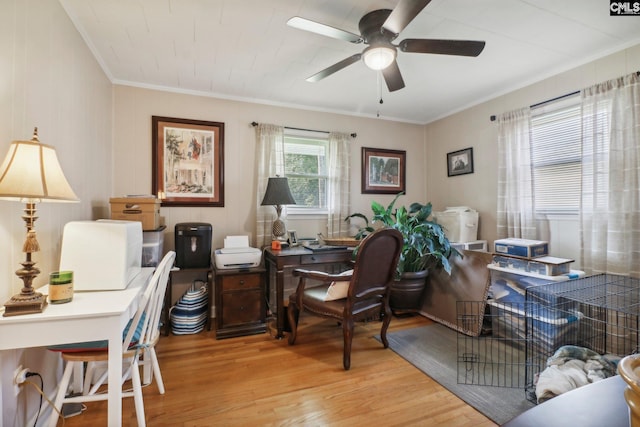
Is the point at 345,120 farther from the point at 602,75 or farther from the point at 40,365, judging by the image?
the point at 40,365

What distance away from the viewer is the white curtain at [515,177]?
2.86 m

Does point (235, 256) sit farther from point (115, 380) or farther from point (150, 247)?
point (115, 380)

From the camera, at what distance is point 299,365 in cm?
221

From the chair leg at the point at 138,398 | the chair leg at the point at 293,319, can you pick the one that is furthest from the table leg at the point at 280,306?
the chair leg at the point at 138,398

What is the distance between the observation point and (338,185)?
11.8ft

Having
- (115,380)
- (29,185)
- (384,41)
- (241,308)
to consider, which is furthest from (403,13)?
(241,308)

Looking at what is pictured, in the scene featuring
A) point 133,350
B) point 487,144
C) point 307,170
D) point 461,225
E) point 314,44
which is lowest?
point 133,350

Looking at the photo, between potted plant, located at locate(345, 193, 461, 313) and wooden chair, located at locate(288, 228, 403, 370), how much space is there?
67cm

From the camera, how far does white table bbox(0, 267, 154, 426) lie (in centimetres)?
111

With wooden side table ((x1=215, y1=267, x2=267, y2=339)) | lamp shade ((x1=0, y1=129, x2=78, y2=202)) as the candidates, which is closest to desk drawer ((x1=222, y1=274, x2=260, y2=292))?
wooden side table ((x1=215, y1=267, x2=267, y2=339))

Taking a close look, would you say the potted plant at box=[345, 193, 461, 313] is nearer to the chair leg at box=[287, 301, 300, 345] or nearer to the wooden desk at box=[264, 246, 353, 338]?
the wooden desk at box=[264, 246, 353, 338]

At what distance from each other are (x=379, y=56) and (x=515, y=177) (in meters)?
2.00

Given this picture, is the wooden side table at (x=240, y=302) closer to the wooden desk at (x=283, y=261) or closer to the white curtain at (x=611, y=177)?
the wooden desk at (x=283, y=261)

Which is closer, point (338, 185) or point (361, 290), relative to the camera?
point (361, 290)
